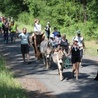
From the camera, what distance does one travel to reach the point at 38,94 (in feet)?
50.5

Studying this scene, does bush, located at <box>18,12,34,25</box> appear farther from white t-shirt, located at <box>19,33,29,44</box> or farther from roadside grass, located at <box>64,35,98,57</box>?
white t-shirt, located at <box>19,33,29,44</box>

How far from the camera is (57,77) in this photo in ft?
59.9

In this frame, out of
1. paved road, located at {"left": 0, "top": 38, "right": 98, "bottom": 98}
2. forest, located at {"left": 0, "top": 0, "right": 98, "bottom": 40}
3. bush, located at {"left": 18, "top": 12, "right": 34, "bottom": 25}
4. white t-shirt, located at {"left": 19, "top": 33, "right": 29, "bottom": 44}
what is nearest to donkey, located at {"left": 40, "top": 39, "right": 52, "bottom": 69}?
paved road, located at {"left": 0, "top": 38, "right": 98, "bottom": 98}

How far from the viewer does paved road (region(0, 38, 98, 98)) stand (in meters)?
15.5

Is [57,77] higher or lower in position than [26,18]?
lower

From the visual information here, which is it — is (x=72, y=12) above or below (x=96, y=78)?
above

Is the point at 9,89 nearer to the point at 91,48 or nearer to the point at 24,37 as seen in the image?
the point at 24,37

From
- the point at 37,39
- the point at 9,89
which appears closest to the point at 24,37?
the point at 37,39

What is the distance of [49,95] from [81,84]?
2.29 m

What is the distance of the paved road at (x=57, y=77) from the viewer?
1546 cm

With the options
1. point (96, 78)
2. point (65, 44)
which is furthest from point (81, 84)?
point (65, 44)

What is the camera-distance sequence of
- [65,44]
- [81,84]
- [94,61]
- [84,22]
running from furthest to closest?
[84,22], [94,61], [65,44], [81,84]

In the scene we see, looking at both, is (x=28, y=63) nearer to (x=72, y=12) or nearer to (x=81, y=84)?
(x=81, y=84)

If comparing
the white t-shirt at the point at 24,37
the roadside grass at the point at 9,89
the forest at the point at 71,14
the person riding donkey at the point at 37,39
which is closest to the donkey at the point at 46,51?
the white t-shirt at the point at 24,37
